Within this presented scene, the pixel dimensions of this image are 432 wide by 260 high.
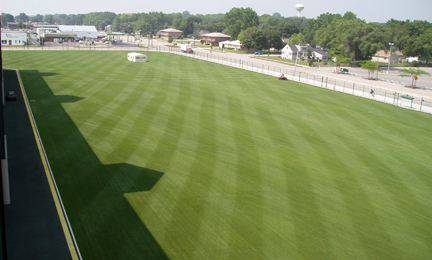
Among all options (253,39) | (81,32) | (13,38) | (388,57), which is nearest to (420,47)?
(388,57)

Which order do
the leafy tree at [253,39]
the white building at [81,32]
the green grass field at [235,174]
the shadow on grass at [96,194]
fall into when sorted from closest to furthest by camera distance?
the shadow on grass at [96,194]
the green grass field at [235,174]
the leafy tree at [253,39]
the white building at [81,32]

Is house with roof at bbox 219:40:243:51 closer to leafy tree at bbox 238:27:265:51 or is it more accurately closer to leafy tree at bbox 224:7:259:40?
leafy tree at bbox 238:27:265:51

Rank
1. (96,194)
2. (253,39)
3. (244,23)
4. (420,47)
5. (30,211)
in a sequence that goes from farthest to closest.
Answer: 1. (244,23)
2. (253,39)
3. (420,47)
4. (96,194)
5. (30,211)

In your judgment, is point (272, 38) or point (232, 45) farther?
point (232, 45)

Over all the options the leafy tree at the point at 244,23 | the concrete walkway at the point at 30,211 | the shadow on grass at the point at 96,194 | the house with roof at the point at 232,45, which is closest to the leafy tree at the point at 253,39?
the house with roof at the point at 232,45

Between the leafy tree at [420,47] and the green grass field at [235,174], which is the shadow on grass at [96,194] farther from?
the leafy tree at [420,47]

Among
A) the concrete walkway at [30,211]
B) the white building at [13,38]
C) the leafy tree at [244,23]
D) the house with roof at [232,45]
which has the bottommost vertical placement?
the concrete walkway at [30,211]

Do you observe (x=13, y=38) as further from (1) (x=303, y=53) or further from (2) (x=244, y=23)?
(2) (x=244, y=23)
